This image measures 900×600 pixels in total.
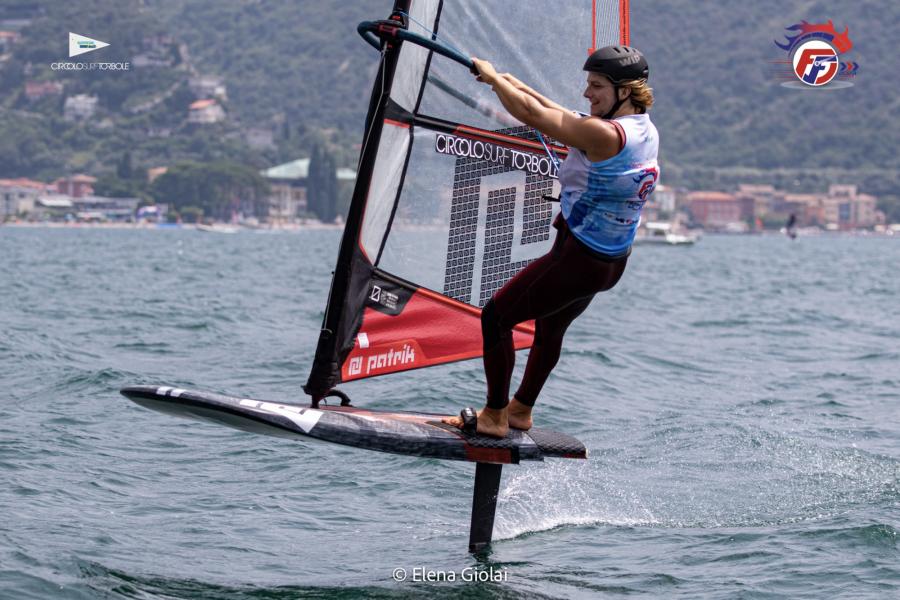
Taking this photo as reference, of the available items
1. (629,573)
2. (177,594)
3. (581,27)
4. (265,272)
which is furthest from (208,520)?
(265,272)

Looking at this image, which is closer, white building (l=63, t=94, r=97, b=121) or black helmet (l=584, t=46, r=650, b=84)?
black helmet (l=584, t=46, r=650, b=84)

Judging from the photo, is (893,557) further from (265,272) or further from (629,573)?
(265,272)

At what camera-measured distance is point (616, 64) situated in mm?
6066

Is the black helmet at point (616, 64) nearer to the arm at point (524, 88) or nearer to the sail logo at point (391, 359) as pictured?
the arm at point (524, 88)

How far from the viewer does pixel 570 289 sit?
6.31m

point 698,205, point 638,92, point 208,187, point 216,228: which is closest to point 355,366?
point 638,92

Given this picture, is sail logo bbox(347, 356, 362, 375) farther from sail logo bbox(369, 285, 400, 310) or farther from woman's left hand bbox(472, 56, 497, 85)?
woman's left hand bbox(472, 56, 497, 85)

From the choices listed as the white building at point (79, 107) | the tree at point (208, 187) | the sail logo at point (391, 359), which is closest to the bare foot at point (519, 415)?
the sail logo at point (391, 359)

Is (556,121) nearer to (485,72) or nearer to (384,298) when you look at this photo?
(485,72)

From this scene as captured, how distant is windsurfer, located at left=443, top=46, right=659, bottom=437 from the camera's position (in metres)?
5.89

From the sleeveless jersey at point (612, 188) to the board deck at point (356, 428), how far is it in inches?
45.9

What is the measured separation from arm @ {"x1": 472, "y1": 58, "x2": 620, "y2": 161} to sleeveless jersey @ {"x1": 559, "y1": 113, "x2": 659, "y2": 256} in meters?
0.10

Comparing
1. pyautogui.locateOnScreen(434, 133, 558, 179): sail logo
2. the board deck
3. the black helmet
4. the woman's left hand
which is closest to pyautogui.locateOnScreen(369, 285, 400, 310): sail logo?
the board deck

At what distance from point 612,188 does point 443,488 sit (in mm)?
3144
